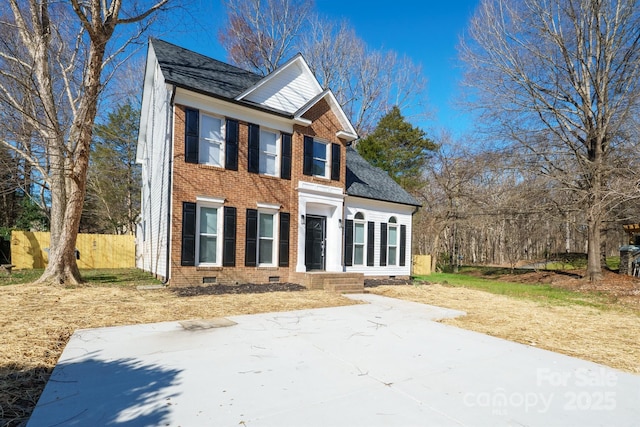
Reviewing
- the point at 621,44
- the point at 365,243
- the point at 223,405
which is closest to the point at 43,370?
the point at 223,405

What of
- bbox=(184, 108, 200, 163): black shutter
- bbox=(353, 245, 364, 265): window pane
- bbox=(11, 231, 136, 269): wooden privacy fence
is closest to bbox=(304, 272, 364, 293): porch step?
bbox=(353, 245, 364, 265): window pane

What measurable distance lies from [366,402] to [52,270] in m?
10.3

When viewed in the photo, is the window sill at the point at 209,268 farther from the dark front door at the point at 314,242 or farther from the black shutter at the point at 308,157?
the black shutter at the point at 308,157

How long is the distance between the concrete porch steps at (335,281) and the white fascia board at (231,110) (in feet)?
16.3

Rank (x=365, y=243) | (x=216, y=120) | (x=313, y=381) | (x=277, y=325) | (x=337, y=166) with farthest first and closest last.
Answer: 1. (x=365, y=243)
2. (x=337, y=166)
3. (x=216, y=120)
4. (x=277, y=325)
5. (x=313, y=381)

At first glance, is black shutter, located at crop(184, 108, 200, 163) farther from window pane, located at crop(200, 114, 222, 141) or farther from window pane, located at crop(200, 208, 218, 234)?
window pane, located at crop(200, 208, 218, 234)

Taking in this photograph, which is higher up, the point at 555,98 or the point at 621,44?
the point at 621,44

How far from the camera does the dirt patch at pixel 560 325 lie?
5018 mm

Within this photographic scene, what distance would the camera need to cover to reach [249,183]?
11445 mm

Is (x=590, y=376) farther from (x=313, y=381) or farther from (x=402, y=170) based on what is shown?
(x=402, y=170)

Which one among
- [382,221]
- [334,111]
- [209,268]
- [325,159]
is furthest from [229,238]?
[382,221]

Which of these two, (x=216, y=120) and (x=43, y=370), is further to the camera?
(x=216, y=120)

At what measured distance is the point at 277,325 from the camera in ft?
19.5

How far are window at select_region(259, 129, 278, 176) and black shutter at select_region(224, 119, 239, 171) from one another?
3.13ft
